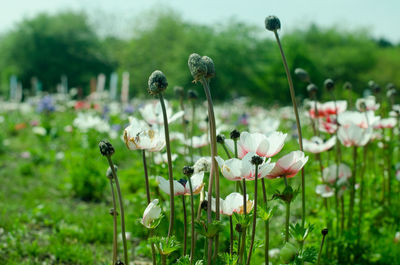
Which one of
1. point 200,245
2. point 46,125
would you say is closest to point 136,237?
→ point 200,245

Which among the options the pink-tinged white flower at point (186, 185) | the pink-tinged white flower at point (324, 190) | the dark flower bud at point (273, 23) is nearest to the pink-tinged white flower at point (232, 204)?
the pink-tinged white flower at point (186, 185)

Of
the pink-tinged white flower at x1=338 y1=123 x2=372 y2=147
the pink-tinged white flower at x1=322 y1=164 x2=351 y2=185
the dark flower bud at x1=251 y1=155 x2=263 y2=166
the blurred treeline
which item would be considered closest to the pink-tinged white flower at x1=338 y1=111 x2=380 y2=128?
the pink-tinged white flower at x1=338 y1=123 x2=372 y2=147

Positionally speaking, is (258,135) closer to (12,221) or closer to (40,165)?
(12,221)

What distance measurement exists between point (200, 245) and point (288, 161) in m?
0.91

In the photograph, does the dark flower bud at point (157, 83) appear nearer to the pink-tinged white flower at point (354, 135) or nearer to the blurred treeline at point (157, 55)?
the pink-tinged white flower at point (354, 135)

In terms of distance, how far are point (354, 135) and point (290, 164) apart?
0.71 m

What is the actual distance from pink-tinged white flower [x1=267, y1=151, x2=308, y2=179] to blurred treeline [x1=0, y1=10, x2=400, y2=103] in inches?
1032

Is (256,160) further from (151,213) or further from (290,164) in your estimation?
(151,213)

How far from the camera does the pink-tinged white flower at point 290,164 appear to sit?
103 centimetres

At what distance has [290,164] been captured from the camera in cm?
104

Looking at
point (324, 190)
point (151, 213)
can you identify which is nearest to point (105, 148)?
point (151, 213)

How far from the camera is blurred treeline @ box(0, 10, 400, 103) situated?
28812 millimetres

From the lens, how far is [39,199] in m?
3.41

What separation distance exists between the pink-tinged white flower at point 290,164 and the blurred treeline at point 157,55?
26210 millimetres
